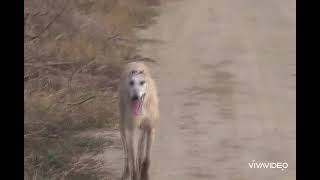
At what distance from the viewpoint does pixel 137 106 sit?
2.62 metres

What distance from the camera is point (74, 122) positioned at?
8.79 ft

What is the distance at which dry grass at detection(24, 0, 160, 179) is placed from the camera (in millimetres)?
2672

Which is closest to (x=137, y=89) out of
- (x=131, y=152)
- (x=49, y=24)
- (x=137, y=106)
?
(x=137, y=106)

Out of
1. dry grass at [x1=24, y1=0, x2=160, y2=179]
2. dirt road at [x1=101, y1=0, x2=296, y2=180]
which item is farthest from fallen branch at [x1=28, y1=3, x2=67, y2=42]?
dirt road at [x1=101, y1=0, x2=296, y2=180]

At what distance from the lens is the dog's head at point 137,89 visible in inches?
103

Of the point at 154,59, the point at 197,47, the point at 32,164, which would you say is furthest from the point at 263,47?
the point at 32,164

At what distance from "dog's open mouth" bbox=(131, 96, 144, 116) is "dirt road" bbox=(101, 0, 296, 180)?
10 centimetres

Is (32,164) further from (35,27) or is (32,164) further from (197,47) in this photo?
(197,47)

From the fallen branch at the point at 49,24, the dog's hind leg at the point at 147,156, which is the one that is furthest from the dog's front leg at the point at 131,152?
the fallen branch at the point at 49,24

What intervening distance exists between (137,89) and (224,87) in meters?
0.38

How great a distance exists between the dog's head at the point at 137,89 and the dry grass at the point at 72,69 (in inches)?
3.3

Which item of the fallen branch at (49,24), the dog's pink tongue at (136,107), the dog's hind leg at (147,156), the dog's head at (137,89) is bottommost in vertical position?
the dog's hind leg at (147,156)

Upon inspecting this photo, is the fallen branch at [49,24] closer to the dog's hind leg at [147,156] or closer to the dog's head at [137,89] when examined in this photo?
the dog's head at [137,89]

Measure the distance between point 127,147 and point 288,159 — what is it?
2.29ft
